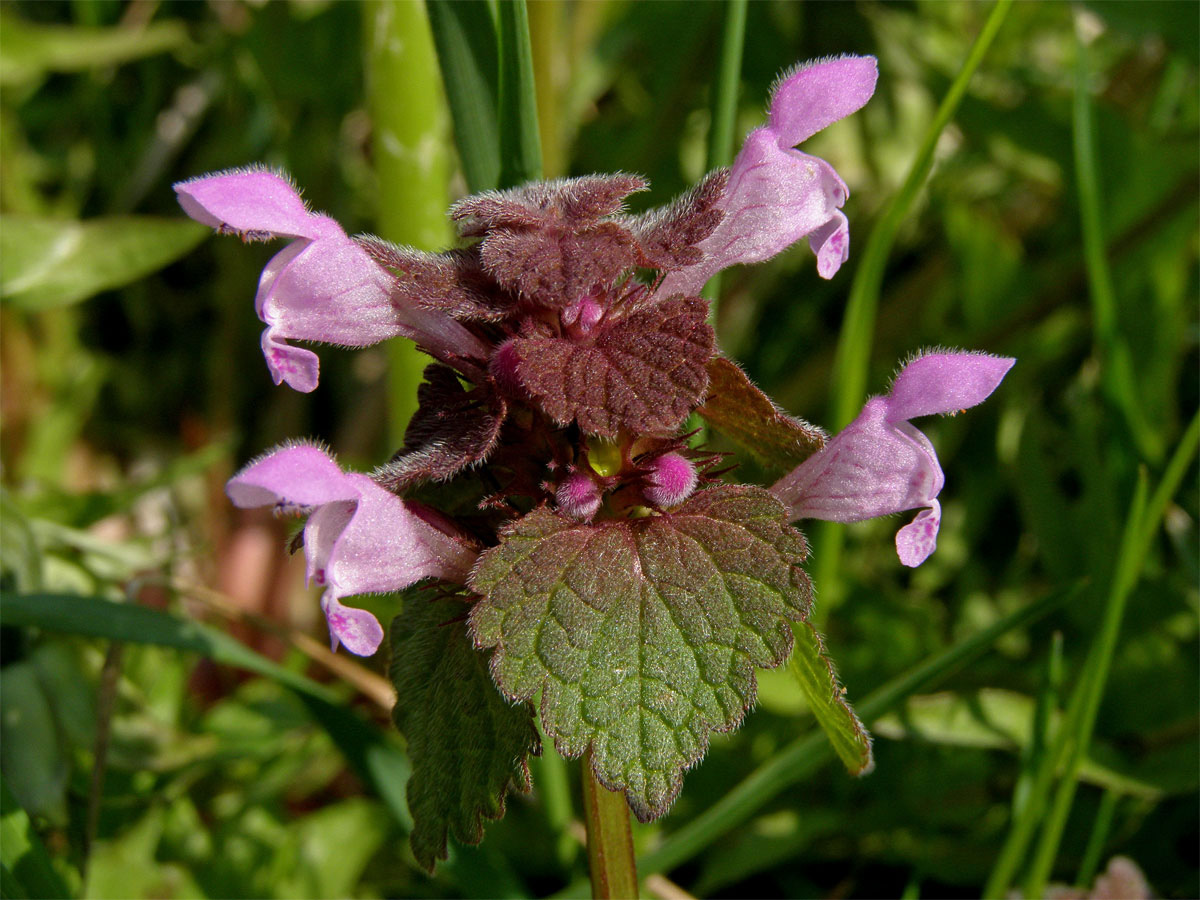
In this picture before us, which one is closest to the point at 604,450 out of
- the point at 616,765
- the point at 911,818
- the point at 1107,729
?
the point at 616,765

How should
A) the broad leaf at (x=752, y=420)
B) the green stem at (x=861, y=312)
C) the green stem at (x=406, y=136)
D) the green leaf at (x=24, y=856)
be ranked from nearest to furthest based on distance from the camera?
the broad leaf at (x=752, y=420), the green leaf at (x=24, y=856), the green stem at (x=861, y=312), the green stem at (x=406, y=136)

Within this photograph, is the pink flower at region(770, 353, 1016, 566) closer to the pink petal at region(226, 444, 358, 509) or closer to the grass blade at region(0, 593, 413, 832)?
the pink petal at region(226, 444, 358, 509)

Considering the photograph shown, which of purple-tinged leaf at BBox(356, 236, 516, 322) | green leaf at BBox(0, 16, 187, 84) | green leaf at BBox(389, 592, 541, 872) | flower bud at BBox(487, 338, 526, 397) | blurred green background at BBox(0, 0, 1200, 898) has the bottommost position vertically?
blurred green background at BBox(0, 0, 1200, 898)

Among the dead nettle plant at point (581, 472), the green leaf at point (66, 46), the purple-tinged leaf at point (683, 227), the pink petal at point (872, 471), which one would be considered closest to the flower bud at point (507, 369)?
the dead nettle plant at point (581, 472)

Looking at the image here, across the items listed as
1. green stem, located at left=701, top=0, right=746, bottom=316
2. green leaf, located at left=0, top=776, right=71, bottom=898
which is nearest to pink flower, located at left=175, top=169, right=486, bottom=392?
green stem, located at left=701, top=0, right=746, bottom=316

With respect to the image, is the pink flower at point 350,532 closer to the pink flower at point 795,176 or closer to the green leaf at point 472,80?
the pink flower at point 795,176

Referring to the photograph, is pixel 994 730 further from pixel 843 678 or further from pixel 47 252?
pixel 47 252

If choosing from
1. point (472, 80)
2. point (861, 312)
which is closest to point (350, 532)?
point (472, 80)
